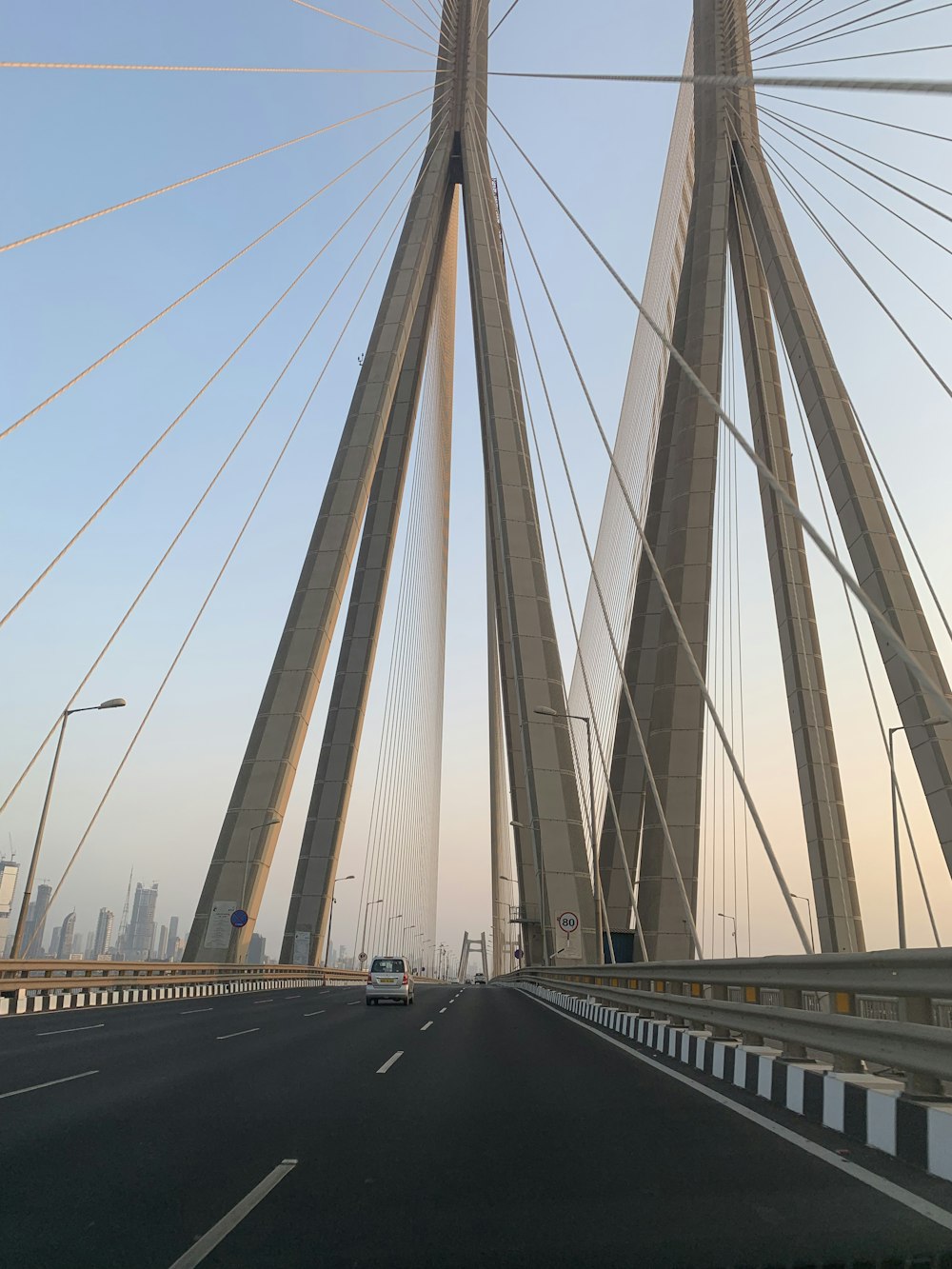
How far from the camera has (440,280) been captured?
4203 cm

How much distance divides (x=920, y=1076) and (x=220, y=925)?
28.4 metres

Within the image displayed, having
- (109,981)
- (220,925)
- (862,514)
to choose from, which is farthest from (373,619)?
(862,514)

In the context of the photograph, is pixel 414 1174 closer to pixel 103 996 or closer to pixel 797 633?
pixel 797 633

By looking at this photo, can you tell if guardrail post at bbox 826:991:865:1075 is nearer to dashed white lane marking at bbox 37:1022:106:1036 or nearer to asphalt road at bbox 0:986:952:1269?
asphalt road at bbox 0:986:952:1269

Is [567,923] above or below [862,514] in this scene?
below

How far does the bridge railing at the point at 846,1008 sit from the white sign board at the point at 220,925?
21666 millimetres

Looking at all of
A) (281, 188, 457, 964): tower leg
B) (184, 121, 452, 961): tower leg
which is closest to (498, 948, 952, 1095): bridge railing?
(184, 121, 452, 961): tower leg

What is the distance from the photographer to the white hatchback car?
27.3m

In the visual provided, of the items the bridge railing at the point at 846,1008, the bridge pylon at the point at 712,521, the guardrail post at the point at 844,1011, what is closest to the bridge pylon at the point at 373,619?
the bridge pylon at the point at 712,521

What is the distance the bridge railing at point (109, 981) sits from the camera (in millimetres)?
22016

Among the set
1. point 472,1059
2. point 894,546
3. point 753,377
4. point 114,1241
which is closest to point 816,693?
point 894,546

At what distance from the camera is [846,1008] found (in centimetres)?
734

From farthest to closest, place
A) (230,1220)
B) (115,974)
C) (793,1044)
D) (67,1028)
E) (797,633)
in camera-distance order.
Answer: (115,974)
(797,633)
(67,1028)
(793,1044)
(230,1220)

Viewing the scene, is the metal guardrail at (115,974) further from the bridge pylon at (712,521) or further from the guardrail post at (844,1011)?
the guardrail post at (844,1011)
